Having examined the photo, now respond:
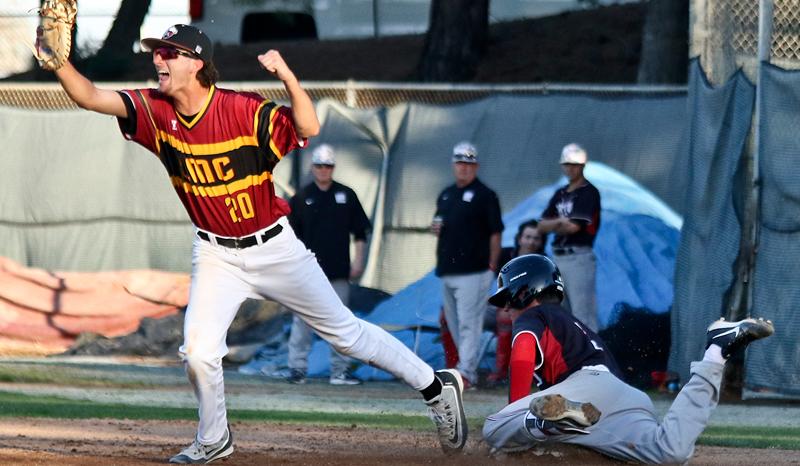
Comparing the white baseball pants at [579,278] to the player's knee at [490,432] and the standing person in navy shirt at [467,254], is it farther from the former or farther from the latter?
the player's knee at [490,432]

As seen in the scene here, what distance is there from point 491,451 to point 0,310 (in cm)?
Answer: 859

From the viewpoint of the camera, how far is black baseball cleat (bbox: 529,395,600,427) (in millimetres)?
5672

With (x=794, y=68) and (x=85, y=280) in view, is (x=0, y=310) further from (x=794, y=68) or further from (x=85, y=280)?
(x=794, y=68)

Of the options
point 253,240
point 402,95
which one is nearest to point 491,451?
point 253,240

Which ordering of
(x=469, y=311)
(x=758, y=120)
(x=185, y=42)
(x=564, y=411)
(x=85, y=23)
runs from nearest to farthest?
(x=564, y=411), (x=185, y=42), (x=758, y=120), (x=469, y=311), (x=85, y=23)

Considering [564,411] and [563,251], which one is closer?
[564,411]

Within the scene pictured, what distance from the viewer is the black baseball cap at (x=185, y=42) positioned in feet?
20.1

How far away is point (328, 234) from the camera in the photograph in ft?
39.9

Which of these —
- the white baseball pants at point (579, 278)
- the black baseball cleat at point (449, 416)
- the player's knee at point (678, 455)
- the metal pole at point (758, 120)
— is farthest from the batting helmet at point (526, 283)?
the white baseball pants at point (579, 278)

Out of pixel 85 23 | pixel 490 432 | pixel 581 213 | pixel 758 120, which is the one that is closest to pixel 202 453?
pixel 490 432

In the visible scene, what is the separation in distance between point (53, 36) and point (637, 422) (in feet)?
10.6

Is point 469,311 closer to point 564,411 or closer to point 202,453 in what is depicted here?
point 202,453

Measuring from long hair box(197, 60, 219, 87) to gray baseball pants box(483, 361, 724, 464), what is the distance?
212cm

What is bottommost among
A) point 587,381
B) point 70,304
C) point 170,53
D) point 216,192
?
point 70,304
